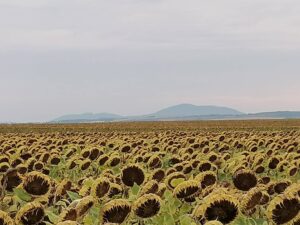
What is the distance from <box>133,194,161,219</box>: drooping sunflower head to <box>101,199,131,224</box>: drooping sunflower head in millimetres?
199

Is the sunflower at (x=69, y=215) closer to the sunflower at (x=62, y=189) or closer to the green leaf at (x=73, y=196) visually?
the green leaf at (x=73, y=196)

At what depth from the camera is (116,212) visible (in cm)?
344

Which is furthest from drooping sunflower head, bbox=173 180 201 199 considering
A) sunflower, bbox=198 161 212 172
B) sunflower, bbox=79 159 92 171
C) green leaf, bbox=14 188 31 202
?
sunflower, bbox=79 159 92 171

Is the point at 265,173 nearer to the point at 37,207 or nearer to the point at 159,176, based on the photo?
the point at 159,176

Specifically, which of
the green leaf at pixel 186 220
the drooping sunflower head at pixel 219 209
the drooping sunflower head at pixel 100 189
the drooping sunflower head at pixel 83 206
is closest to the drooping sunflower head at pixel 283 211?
the drooping sunflower head at pixel 219 209

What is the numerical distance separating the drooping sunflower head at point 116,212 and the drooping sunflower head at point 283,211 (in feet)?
2.68

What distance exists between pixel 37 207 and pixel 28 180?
89 cm

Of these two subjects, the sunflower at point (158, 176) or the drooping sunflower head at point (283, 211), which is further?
the sunflower at point (158, 176)

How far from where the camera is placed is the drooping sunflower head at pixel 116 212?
344 centimetres

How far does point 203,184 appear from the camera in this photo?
5.07m

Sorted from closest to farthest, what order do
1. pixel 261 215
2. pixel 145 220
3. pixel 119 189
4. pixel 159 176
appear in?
pixel 145 220, pixel 261 215, pixel 119 189, pixel 159 176

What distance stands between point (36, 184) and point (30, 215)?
897 millimetres

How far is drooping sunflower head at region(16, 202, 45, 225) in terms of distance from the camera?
11.4 ft

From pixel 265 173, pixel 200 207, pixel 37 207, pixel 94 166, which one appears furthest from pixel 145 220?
pixel 94 166
